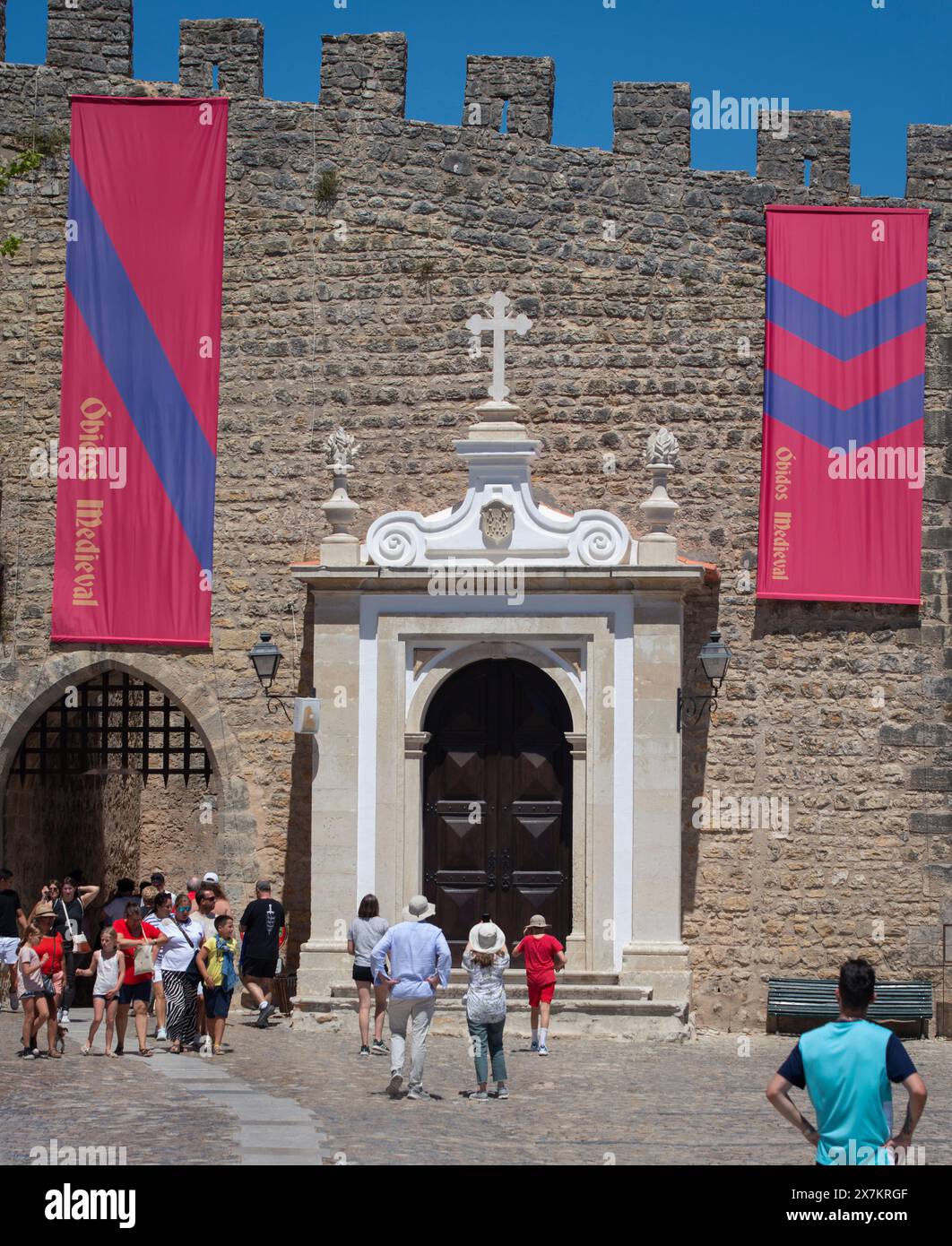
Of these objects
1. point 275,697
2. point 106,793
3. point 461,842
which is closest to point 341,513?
point 275,697

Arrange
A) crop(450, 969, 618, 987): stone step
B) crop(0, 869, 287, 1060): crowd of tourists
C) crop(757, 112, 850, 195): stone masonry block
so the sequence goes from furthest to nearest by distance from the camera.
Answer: crop(757, 112, 850, 195): stone masonry block → crop(450, 969, 618, 987): stone step → crop(0, 869, 287, 1060): crowd of tourists

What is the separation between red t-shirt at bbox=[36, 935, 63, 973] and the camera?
1341 cm

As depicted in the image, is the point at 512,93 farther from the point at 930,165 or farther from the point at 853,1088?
the point at 853,1088

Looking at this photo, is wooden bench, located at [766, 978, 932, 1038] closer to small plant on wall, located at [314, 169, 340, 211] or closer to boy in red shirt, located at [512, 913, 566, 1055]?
boy in red shirt, located at [512, 913, 566, 1055]

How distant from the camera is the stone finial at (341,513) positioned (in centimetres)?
1580

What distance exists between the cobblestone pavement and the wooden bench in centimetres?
97

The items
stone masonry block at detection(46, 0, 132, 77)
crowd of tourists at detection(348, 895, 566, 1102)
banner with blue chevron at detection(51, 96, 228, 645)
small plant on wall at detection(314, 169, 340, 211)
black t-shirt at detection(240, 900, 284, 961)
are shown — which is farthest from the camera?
stone masonry block at detection(46, 0, 132, 77)

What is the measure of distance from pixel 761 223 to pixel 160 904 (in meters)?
7.48

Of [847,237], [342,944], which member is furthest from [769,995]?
[847,237]

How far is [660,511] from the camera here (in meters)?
15.6

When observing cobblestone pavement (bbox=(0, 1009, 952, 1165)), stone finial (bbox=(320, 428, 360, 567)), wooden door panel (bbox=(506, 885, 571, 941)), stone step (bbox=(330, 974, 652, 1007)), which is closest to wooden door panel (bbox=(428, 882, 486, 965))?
wooden door panel (bbox=(506, 885, 571, 941))

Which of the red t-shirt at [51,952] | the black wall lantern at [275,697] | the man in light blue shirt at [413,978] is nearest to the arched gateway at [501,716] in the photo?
the black wall lantern at [275,697]

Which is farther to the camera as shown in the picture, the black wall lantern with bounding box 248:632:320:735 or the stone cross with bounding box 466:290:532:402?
the stone cross with bounding box 466:290:532:402
